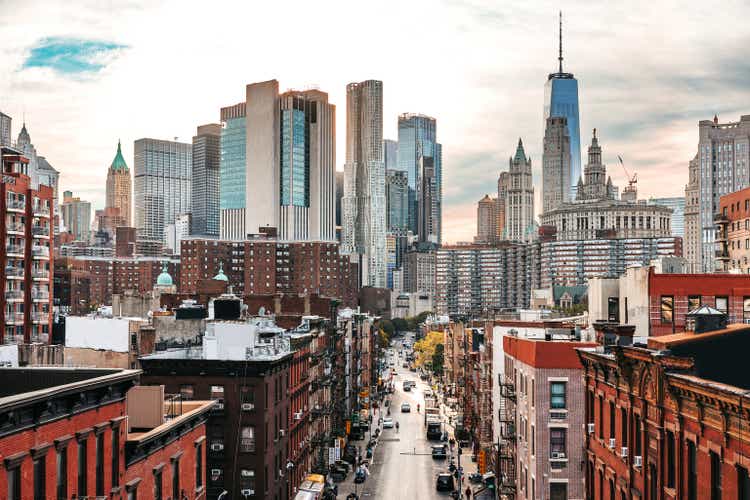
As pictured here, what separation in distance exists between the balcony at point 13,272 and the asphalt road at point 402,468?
115 ft

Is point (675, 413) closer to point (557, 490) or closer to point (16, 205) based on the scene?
point (557, 490)

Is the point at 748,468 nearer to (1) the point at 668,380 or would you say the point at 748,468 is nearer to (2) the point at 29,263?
(1) the point at 668,380

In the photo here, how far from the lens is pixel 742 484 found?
25078 mm

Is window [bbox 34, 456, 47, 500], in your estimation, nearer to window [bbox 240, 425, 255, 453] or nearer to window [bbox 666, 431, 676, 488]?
window [bbox 666, 431, 676, 488]

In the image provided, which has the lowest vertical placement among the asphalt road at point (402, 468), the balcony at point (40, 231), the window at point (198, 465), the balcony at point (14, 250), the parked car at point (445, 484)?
the asphalt road at point (402, 468)

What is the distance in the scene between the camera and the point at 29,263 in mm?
92125

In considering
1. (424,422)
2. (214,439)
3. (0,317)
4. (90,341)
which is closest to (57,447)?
(214,439)

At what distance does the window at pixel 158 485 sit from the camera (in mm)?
37250

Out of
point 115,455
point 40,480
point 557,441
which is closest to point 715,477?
point 40,480

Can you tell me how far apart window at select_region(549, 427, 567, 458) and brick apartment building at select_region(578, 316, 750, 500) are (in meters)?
13.0

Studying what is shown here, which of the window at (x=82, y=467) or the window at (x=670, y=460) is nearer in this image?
the window at (x=82, y=467)

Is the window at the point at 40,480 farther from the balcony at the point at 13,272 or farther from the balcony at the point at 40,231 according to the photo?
the balcony at the point at 40,231

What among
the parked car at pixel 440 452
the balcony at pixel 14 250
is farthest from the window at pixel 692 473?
the parked car at pixel 440 452

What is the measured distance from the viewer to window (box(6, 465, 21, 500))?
25.3 m
